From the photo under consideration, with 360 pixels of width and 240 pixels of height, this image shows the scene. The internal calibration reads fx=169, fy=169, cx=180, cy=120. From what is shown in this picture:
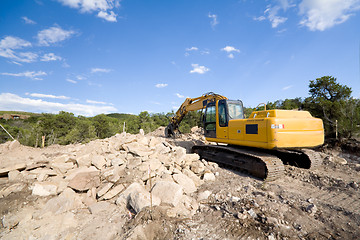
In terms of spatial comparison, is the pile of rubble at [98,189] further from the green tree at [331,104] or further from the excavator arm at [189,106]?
the green tree at [331,104]

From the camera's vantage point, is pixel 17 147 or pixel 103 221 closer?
pixel 103 221

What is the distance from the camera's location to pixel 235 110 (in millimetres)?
6438

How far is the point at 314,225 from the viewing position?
276 centimetres

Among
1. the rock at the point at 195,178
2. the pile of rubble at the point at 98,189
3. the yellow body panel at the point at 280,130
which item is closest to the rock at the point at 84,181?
the pile of rubble at the point at 98,189

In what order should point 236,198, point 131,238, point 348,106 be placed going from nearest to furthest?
point 131,238 < point 236,198 < point 348,106

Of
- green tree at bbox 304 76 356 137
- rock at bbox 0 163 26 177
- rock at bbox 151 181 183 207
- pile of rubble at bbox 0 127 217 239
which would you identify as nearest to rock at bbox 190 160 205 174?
pile of rubble at bbox 0 127 217 239

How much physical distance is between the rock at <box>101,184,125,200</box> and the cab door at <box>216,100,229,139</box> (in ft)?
13.1

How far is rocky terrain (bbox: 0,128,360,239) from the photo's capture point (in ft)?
8.82

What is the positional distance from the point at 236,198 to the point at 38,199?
14.2 feet

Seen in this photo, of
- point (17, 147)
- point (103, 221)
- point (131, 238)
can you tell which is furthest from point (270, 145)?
point (17, 147)

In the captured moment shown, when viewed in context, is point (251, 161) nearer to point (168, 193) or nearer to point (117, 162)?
point (168, 193)

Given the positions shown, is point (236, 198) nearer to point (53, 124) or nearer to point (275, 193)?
point (275, 193)

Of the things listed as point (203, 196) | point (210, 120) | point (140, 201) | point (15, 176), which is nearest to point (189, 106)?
point (210, 120)

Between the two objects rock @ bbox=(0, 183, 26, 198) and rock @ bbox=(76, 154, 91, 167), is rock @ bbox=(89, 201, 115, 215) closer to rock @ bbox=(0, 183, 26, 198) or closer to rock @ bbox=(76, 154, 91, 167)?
rock @ bbox=(76, 154, 91, 167)
